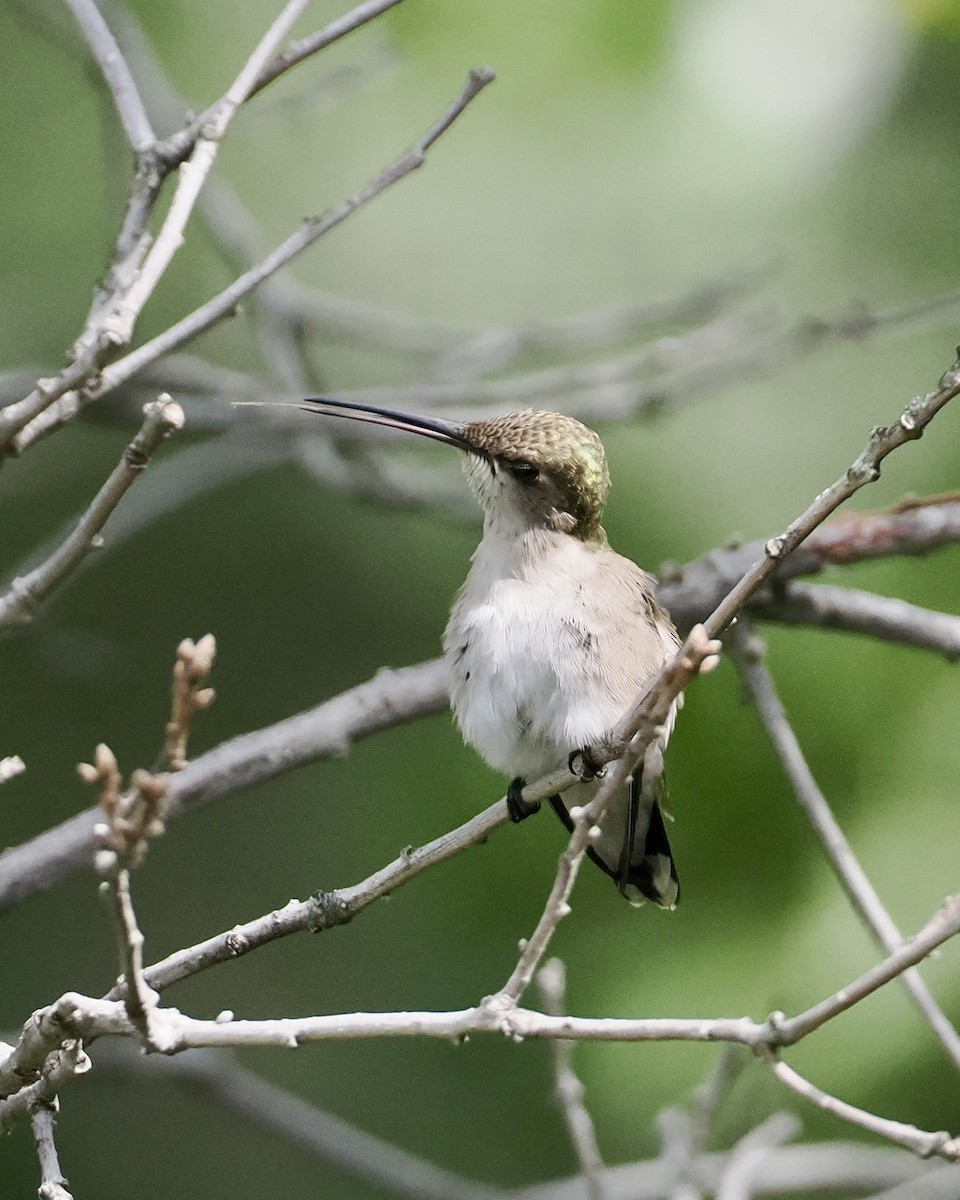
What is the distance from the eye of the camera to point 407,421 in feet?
11.2

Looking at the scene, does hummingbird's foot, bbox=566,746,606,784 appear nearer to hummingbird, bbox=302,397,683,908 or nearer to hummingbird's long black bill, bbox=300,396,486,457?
hummingbird, bbox=302,397,683,908

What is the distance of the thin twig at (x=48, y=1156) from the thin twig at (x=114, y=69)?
164 centimetres

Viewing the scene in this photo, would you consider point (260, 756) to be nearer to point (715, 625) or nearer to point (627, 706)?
point (627, 706)

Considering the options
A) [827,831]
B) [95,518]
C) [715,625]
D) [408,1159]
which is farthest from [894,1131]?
[408,1159]

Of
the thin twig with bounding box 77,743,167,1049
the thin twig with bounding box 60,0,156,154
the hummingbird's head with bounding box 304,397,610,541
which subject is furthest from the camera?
the hummingbird's head with bounding box 304,397,610,541

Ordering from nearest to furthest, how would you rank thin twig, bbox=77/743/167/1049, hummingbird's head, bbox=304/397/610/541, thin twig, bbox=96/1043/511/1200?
thin twig, bbox=77/743/167/1049 → hummingbird's head, bbox=304/397/610/541 → thin twig, bbox=96/1043/511/1200

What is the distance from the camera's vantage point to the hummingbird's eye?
3441mm

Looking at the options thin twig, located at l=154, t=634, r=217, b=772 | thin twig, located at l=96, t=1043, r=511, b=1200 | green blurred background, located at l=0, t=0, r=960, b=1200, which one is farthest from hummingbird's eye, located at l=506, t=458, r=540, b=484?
thin twig, located at l=96, t=1043, r=511, b=1200

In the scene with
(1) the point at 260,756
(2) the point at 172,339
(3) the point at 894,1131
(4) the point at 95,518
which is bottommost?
(3) the point at 894,1131

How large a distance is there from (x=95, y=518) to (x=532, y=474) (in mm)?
1625

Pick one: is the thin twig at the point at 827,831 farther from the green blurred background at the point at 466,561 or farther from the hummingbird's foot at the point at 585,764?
the green blurred background at the point at 466,561

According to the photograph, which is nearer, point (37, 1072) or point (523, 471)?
point (37, 1072)

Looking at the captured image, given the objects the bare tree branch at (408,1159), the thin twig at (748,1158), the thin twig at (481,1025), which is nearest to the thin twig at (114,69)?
the thin twig at (481,1025)

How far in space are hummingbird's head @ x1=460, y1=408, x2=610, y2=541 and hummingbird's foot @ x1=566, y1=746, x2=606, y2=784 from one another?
0.62 metres
